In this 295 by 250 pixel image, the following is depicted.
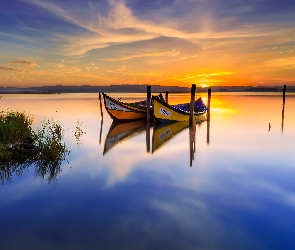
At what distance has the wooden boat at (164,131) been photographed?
1822cm

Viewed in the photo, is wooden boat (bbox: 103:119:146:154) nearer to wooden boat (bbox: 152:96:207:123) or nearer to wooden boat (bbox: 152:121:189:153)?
wooden boat (bbox: 152:121:189:153)

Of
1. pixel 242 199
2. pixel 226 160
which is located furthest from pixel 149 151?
pixel 242 199

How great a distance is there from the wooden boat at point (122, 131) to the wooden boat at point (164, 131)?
141 cm

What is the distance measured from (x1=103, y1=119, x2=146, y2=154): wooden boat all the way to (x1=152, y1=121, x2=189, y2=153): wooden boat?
1.41m

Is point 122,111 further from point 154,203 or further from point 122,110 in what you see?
point 154,203

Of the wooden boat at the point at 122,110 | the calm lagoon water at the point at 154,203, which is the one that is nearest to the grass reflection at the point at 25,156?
the calm lagoon water at the point at 154,203

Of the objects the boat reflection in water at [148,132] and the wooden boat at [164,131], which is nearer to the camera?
the boat reflection in water at [148,132]

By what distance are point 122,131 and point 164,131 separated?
3.34 meters

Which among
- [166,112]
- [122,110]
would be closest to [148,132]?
[166,112]

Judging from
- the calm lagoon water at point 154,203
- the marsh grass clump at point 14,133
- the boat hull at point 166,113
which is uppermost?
the boat hull at point 166,113

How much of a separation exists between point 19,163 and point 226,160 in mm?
9093

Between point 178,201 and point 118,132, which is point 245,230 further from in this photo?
point 118,132

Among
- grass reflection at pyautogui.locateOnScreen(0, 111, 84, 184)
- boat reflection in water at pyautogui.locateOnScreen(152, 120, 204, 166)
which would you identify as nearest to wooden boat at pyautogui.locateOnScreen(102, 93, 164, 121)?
boat reflection in water at pyautogui.locateOnScreen(152, 120, 204, 166)

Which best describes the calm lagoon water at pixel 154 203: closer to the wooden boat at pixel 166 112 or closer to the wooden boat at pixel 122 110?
the wooden boat at pixel 166 112
